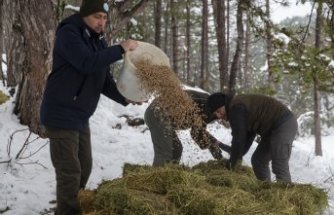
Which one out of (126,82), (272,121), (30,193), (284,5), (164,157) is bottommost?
(30,193)

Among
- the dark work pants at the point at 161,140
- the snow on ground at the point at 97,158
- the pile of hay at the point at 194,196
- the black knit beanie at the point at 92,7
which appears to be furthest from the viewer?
the dark work pants at the point at 161,140

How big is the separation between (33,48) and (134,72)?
8.93ft

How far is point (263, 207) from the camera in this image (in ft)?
10.6

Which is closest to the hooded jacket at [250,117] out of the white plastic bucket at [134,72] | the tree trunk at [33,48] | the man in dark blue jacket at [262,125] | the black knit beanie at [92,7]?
the man in dark blue jacket at [262,125]

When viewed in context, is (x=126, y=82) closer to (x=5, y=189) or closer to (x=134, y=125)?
(x=5, y=189)

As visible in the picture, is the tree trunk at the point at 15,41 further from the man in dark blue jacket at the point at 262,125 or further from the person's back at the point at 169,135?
the man in dark blue jacket at the point at 262,125

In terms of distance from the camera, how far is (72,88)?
12.0ft

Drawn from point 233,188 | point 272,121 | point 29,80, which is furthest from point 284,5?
point 233,188

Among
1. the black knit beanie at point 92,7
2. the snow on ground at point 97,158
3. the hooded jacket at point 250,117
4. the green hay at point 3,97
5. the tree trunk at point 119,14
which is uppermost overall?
the tree trunk at point 119,14

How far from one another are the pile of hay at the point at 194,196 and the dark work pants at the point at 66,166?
17 cm

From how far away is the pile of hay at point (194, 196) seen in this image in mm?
3080

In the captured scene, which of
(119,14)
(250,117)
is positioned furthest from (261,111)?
(119,14)

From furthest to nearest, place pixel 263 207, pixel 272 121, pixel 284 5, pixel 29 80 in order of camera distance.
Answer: pixel 284 5
pixel 29 80
pixel 272 121
pixel 263 207

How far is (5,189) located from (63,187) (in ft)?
5.08
